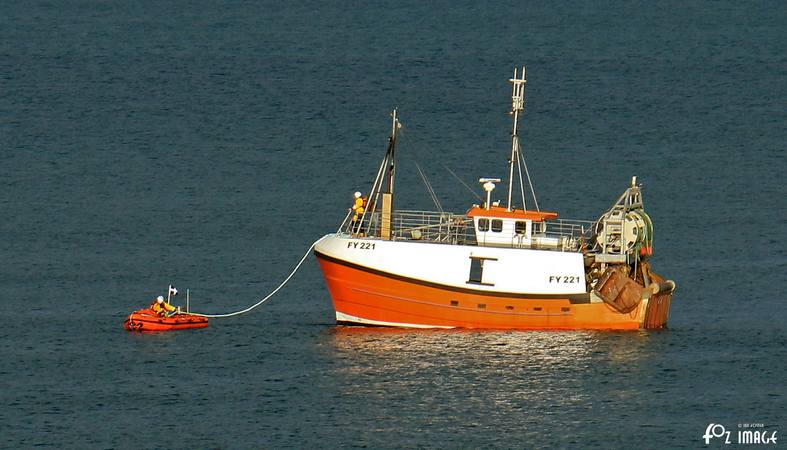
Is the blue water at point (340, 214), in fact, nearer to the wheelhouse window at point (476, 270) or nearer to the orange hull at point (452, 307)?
the orange hull at point (452, 307)

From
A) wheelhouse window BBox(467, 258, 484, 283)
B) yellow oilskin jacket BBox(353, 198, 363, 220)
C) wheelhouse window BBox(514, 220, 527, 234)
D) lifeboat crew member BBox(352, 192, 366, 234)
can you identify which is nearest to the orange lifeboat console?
lifeboat crew member BBox(352, 192, 366, 234)

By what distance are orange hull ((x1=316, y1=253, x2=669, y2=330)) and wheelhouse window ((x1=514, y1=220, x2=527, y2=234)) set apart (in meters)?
2.84

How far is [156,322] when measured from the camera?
88.1 meters

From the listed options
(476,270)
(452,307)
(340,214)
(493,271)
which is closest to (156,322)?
(452,307)

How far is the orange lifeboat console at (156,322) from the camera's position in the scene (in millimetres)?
88000

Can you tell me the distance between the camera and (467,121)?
14700 cm

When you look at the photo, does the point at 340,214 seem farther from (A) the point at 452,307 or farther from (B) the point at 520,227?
(A) the point at 452,307

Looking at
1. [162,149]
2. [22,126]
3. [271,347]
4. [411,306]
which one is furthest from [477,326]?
[22,126]

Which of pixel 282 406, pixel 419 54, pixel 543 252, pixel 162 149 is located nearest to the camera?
pixel 282 406

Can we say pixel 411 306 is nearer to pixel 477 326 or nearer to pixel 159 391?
pixel 477 326

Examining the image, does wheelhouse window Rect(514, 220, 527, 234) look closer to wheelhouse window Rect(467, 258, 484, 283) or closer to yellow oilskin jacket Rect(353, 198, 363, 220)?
wheelhouse window Rect(467, 258, 484, 283)

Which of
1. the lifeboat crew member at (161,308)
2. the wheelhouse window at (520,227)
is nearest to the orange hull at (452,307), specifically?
the wheelhouse window at (520,227)

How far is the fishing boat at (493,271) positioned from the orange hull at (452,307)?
0.04 meters

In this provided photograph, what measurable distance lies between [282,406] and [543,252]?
46.1ft
